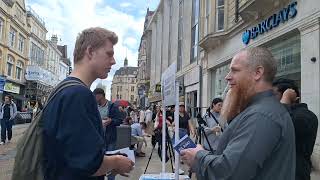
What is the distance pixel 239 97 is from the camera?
7.43ft

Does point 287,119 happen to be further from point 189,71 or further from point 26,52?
point 26,52

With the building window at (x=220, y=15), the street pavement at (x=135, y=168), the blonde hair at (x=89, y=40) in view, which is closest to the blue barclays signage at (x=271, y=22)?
the building window at (x=220, y=15)

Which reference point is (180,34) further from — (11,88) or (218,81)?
(11,88)

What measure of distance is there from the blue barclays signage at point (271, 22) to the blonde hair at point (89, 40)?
10488 millimetres

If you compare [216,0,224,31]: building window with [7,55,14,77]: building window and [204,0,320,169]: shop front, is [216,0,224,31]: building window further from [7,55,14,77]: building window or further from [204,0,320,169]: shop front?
[7,55,14,77]: building window

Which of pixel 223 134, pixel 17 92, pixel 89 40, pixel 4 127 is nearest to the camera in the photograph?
pixel 223 134

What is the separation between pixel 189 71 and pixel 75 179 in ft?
82.0

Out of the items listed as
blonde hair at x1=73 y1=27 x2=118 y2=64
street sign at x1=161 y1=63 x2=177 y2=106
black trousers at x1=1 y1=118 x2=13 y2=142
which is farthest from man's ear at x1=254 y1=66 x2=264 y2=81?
black trousers at x1=1 y1=118 x2=13 y2=142

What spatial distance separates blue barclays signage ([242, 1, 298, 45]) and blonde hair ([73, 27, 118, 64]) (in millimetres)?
10488

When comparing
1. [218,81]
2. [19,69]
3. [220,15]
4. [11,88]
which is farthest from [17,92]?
[220,15]

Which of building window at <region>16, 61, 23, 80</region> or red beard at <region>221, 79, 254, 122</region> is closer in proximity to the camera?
red beard at <region>221, 79, 254, 122</region>

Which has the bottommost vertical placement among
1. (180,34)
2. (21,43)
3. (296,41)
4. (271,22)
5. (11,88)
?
(296,41)

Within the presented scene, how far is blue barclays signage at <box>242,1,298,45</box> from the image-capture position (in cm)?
1202

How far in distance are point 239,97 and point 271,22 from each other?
39.4 ft
